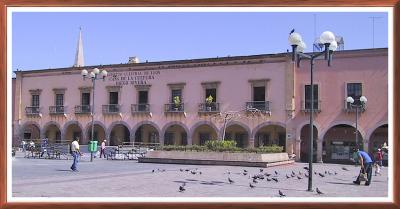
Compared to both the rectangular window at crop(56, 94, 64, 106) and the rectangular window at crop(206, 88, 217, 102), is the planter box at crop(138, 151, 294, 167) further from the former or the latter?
the rectangular window at crop(206, 88, 217, 102)

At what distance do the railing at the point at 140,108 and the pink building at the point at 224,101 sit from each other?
0.17 feet

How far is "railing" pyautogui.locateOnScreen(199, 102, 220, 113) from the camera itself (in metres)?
26.3

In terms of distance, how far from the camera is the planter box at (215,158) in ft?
59.9

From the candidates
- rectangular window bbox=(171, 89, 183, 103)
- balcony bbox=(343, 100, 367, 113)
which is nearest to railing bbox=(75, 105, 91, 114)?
rectangular window bbox=(171, 89, 183, 103)

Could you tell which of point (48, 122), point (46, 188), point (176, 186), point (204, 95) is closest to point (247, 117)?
point (204, 95)

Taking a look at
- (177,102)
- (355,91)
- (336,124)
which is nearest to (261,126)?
(336,124)

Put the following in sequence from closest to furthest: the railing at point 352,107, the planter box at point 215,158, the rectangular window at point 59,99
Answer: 1. the planter box at point 215,158
2. the rectangular window at point 59,99
3. the railing at point 352,107

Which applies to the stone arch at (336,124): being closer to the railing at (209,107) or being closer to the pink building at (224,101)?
the pink building at (224,101)

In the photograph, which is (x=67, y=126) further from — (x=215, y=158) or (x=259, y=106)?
(x=215, y=158)

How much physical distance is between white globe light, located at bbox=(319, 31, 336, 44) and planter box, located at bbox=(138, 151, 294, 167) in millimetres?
8306

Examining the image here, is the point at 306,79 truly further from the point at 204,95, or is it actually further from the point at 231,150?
the point at 231,150

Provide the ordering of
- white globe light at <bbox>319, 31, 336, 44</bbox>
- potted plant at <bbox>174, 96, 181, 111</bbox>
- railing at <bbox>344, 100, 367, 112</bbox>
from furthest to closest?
potted plant at <bbox>174, 96, 181, 111</bbox>
railing at <bbox>344, 100, 367, 112</bbox>
white globe light at <bbox>319, 31, 336, 44</bbox>

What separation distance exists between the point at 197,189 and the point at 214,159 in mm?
8360

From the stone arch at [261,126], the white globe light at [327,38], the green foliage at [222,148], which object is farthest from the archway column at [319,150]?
the white globe light at [327,38]
